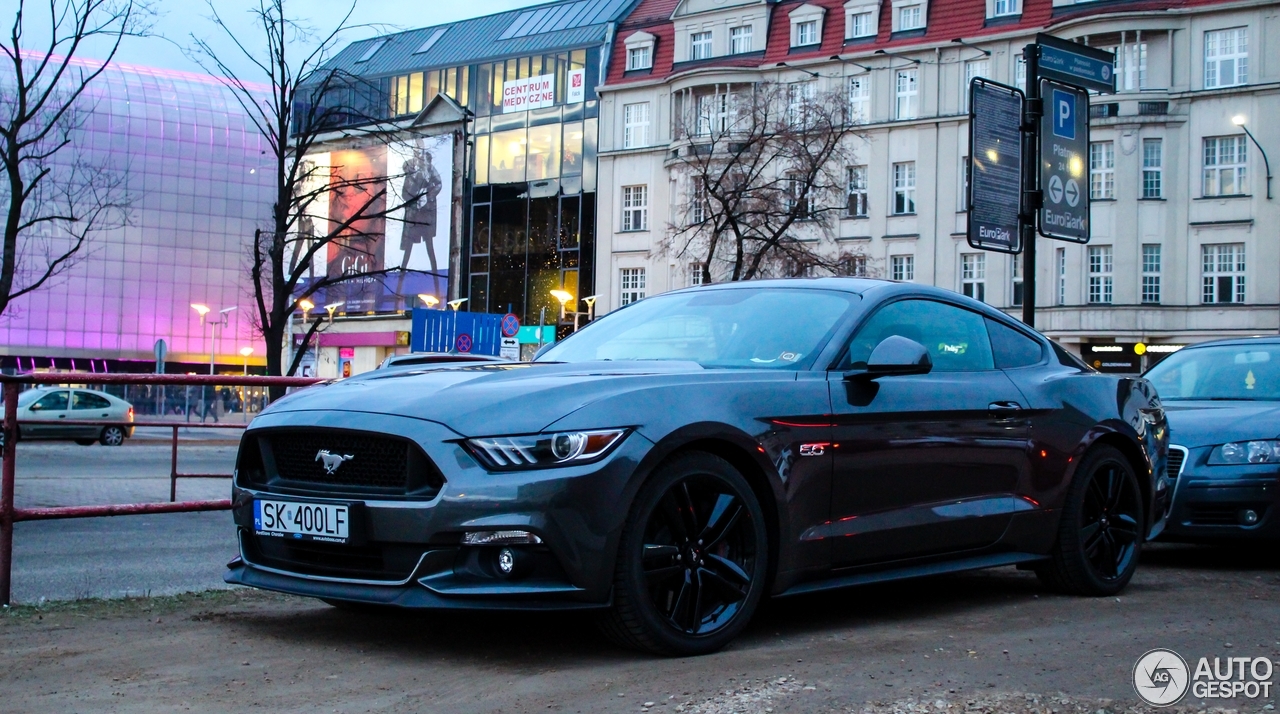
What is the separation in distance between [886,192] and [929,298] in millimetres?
47266

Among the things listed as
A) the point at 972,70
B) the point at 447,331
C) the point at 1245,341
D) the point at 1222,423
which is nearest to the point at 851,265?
the point at 972,70

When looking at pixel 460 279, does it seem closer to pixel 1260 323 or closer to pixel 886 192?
pixel 886 192

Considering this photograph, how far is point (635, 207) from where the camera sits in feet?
198

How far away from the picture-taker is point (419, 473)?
4.75 meters

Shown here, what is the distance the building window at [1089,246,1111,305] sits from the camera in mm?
48281

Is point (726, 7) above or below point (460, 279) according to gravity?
above

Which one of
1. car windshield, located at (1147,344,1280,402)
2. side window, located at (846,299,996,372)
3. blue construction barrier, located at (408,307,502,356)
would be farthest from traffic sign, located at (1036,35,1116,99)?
blue construction barrier, located at (408,307,502,356)

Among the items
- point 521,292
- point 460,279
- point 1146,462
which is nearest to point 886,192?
point 521,292

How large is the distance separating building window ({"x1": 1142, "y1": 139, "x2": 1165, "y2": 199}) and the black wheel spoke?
4597cm

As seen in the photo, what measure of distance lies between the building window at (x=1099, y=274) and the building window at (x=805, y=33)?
13.7m

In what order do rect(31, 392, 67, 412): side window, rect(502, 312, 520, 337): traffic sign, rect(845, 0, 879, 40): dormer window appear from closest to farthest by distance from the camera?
rect(31, 392, 67, 412): side window
rect(502, 312, 520, 337): traffic sign
rect(845, 0, 879, 40): dormer window

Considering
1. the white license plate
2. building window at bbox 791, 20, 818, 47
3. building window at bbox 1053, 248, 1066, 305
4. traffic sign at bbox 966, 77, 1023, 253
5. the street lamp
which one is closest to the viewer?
the white license plate

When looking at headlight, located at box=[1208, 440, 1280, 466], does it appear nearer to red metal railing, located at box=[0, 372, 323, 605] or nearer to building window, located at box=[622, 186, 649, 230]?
red metal railing, located at box=[0, 372, 323, 605]

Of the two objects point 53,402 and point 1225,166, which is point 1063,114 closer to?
point 53,402
